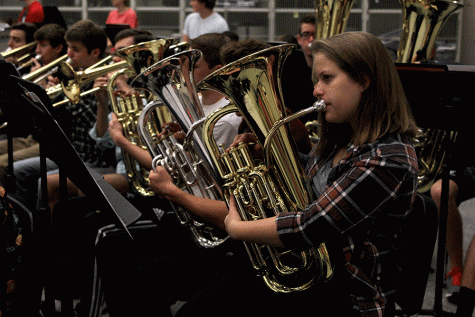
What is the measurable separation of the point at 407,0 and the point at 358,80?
1284 mm

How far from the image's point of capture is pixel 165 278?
1.85 m

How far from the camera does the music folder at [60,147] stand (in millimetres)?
1297

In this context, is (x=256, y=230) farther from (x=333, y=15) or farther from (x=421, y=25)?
(x=333, y=15)

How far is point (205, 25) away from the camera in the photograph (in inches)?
172

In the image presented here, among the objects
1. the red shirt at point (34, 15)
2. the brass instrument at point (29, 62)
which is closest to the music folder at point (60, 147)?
the brass instrument at point (29, 62)

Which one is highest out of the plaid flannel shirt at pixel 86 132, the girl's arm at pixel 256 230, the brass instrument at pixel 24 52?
the girl's arm at pixel 256 230

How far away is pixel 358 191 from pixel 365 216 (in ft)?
0.19

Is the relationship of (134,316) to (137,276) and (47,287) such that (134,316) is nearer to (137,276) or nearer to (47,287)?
(137,276)

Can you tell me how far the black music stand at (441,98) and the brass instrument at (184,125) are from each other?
0.68 meters

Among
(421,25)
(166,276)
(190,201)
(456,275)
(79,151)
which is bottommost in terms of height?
(456,275)

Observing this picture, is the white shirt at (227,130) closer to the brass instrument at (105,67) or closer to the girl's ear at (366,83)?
the brass instrument at (105,67)

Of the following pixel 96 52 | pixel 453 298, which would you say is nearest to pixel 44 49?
pixel 96 52

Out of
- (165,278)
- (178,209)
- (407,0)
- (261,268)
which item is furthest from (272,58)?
(407,0)

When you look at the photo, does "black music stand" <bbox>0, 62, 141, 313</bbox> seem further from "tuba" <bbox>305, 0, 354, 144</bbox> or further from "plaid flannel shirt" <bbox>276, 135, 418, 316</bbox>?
"tuba" <bbox>305, 0, 354, 144</bbox>
